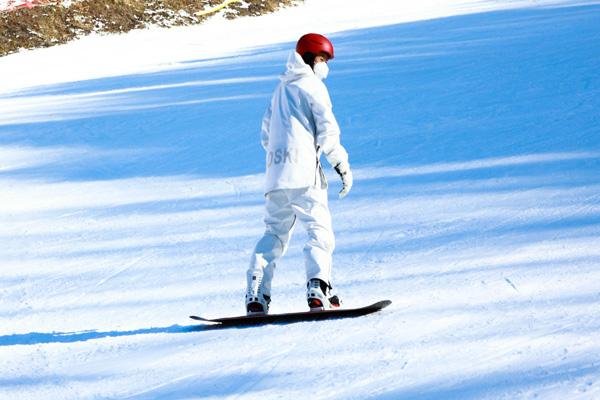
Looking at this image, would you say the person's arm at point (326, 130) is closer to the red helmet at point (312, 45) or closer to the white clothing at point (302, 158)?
the white clothing at point (302, 158)

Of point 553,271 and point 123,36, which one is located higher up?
point 123,36

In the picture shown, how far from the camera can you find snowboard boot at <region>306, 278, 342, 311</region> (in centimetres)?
523

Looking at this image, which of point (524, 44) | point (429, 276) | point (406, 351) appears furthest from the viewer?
point (524, 44)

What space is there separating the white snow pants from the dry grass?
59.3ft

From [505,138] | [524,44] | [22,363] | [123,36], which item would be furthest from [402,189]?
[123,36]

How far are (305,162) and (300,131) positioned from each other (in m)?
0.16

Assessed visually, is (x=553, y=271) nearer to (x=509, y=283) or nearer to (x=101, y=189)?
(x=509, y=283)

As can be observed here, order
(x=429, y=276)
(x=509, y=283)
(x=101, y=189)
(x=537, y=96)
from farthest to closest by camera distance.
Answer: (x=537, y=96)
(x=101, y=189)
(x=429, y=276)
(x=509, y=283)

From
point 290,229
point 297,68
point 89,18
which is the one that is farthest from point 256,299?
point 89,18

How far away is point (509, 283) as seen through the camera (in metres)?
5.59

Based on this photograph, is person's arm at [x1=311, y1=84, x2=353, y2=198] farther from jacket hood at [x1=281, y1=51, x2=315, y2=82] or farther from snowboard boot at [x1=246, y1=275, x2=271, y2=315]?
snowboard boot at [x1=246, y1=275, x2=271, y2=315]

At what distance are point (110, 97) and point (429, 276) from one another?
9.48 metres

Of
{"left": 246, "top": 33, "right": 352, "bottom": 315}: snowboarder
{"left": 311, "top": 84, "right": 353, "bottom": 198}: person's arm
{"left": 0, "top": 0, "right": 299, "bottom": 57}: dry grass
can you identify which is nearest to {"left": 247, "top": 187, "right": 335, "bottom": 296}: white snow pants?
{"left": 246, "top": 33, "right": 352, "bottom": 315}: snowboarder

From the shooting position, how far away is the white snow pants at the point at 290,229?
5.28 m
